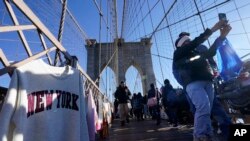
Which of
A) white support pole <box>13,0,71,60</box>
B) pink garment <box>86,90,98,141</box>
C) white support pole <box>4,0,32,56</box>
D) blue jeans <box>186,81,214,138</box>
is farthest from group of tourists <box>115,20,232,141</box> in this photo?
white support pole <box>4,0,32,56</box>

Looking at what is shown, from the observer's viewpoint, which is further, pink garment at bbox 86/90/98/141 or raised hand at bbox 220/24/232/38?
raised hand at bbox 220/24/232/38

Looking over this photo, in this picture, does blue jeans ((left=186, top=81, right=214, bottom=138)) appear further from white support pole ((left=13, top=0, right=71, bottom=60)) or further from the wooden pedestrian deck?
white support pole ((left=13, top=0, right=71, bottom=60))

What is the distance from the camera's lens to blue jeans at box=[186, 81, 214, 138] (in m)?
1.55

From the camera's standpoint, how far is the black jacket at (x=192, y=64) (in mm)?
1719

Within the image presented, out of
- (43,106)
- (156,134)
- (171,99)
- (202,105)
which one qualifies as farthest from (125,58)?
(43,106)

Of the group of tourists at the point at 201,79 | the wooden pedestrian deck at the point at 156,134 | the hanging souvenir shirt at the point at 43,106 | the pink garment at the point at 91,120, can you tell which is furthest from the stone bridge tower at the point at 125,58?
the hanging souvenir shirt at the point at 43,106

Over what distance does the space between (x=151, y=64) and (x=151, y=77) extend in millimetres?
1412

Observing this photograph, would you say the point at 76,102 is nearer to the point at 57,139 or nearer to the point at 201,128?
the point at 57,139

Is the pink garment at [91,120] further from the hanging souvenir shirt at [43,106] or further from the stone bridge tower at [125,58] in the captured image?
the stone bridge tower at [125,58]

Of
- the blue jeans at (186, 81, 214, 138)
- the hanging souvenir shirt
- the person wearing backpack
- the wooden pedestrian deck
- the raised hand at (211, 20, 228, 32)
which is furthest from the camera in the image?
the person wearing backpack

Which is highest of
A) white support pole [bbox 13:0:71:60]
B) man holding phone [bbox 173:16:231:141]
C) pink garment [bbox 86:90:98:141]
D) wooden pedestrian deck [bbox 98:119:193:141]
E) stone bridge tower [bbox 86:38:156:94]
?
stone bridge tower [bbox 86:38:156:94]

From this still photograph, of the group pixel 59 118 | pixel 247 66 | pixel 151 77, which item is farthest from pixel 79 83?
pixel 151 77

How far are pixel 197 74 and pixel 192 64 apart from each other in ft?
0.29

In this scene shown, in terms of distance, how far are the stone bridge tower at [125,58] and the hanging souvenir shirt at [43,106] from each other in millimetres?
15460
